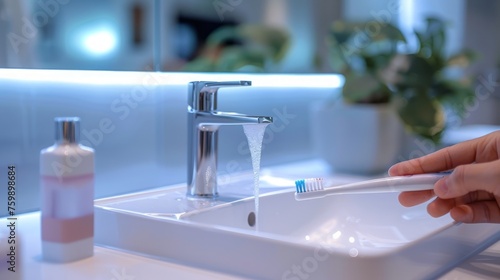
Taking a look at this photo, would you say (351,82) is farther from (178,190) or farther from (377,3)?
(178,190)

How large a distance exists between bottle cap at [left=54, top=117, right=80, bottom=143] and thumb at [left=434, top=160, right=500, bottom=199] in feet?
1.55

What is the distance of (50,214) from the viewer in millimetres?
696

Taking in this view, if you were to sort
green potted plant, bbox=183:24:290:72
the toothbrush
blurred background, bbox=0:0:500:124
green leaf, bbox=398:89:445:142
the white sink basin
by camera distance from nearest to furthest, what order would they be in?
the white sink basin → the toothbrush → blurred background, bbox=0:0:500:124 → green potted plant, bbox=183:24:290:72 → green leaf, bbox=398:89:445:142

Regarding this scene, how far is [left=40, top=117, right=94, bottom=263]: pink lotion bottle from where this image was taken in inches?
27.3

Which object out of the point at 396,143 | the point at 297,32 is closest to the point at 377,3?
the point at 297,32

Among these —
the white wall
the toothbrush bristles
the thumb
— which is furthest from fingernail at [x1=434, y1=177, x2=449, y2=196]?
the white wall

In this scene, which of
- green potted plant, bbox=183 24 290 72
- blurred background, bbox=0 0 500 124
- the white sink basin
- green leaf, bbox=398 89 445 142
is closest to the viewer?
the white sink basin

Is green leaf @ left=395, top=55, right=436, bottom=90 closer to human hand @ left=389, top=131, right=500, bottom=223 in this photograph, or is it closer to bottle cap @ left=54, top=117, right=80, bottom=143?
human hand @ left=389, top=131, right=500, bottom=223

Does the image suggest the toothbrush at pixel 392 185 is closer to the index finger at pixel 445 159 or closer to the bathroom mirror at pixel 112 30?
the index finger at pixel 445 159

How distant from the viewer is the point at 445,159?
2.76ft

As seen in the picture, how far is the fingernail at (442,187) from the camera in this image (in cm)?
72

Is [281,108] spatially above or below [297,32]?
below

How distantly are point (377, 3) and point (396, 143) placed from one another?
475 millimetres

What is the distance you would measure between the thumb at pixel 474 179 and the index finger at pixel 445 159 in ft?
0.35
